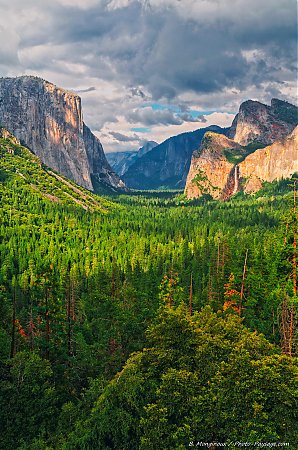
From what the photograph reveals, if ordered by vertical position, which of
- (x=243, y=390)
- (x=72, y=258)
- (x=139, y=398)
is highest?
(x=243, y=390)

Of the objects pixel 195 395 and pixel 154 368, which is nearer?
pixel 195 395

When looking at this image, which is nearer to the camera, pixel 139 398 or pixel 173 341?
pixel 139 398

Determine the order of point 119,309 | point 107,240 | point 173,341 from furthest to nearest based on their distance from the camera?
1. point 107,240
2. point 119,309
3. point 173,341

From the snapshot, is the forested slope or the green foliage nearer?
the green foliage

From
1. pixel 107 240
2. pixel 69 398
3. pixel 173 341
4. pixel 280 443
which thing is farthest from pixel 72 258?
pixel 280 443

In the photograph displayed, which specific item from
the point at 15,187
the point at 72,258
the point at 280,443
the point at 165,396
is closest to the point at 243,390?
the point at 280,443

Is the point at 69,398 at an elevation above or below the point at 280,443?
below

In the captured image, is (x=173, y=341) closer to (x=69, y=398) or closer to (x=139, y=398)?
(x=139, y=398)

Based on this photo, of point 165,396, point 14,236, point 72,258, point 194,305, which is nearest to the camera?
point 165,396

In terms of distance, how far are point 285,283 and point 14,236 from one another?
360ft

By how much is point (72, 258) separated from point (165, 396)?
9841 centimetres

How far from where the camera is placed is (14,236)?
12900 cm

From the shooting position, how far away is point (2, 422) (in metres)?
27.0

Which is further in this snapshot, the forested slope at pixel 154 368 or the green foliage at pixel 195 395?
the forested slope at pixel 154 368
